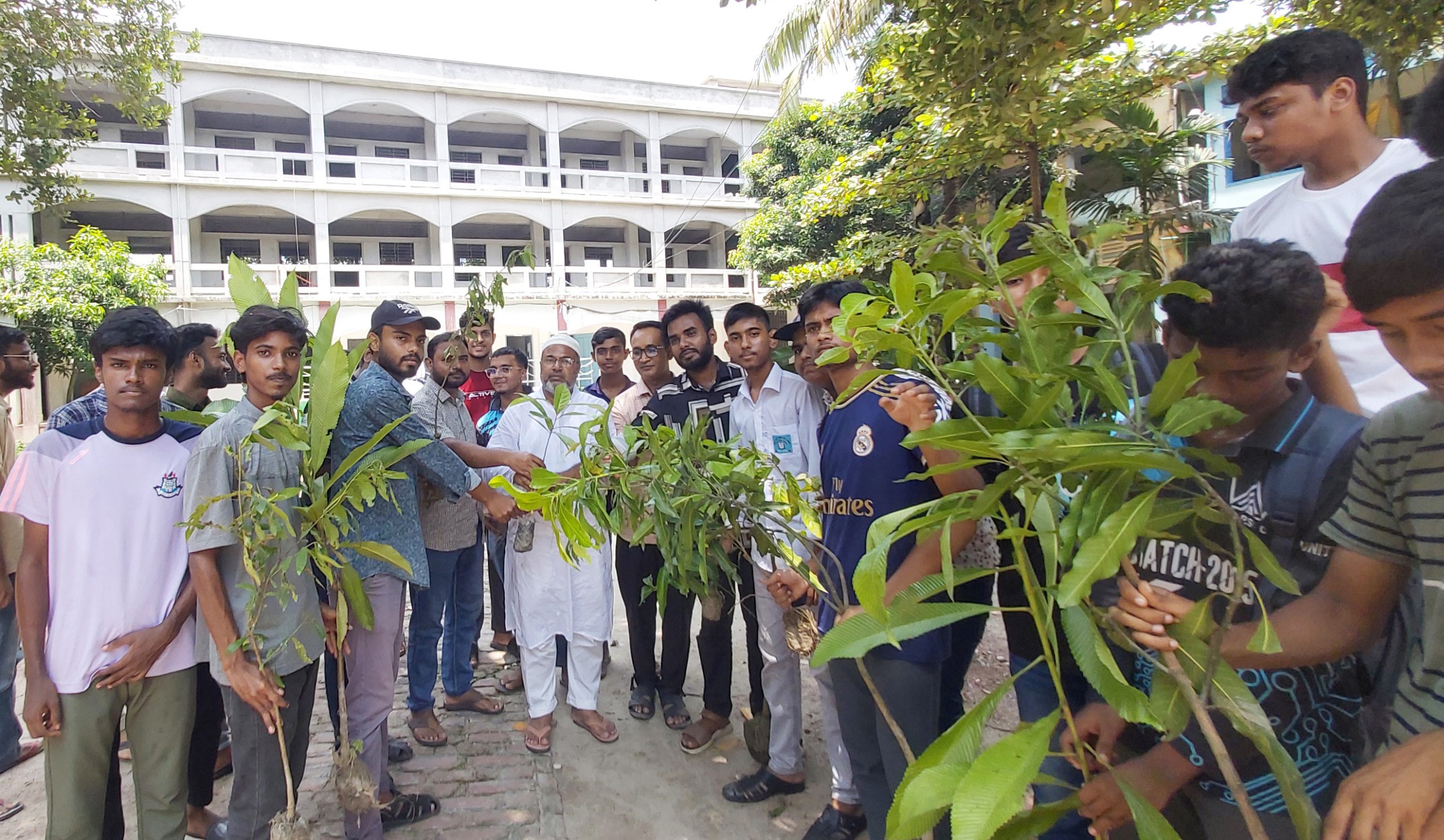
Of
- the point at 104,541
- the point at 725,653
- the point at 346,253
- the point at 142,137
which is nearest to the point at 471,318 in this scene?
the point at 104,541

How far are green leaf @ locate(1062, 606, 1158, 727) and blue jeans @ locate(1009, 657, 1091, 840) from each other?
1.05 meters

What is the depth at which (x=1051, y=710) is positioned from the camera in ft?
6.14

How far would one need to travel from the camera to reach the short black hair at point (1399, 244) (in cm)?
88

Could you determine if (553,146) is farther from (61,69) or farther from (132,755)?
(132,755)

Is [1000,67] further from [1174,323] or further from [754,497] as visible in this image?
[754,497]

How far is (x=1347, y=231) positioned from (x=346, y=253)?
74.6ft

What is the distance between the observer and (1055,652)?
94 cm

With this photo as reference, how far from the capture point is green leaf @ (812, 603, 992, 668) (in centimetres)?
94

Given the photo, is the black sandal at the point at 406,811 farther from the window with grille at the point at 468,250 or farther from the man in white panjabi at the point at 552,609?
the window with grille at the point at 468,250

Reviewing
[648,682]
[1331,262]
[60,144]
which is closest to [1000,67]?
[1331,262]

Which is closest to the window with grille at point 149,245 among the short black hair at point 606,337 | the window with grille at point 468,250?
the window with grille at point 468,250

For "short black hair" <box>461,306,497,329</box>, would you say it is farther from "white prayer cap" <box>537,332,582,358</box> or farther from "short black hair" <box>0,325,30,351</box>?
"short black hair" <box>0,325,30,351</box>

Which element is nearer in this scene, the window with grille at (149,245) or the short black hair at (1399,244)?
the short black hair at (1399,244)

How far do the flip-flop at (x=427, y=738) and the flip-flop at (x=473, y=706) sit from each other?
30 centimetres
